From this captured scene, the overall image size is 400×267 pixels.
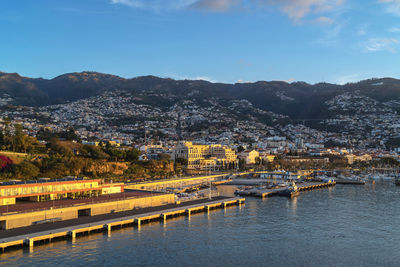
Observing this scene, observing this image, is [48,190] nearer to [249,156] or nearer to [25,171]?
[25,171]


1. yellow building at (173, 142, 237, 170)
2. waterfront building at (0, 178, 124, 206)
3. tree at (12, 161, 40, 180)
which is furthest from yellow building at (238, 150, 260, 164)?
waterfront building at (0, 178, 124, 206)

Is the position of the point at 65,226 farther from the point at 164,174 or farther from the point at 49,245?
the point at 164,174

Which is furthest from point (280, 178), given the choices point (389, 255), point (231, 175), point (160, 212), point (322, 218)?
point (389, 255)

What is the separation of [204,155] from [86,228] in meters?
78.4

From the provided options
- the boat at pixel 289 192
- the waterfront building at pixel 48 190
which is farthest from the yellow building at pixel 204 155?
the waterfront building at pixel 48 190

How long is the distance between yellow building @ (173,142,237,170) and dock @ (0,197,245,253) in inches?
2216

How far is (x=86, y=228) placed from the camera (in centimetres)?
3494

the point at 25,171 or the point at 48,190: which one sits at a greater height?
the point at 25,171

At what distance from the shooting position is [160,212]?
142 feet

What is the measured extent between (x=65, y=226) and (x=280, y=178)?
68.6 m

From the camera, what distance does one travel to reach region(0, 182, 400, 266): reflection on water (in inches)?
1156

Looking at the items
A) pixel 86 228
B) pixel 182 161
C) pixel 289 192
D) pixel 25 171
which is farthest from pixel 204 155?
pixel 86 228

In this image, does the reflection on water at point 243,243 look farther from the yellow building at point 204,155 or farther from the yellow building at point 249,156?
the yellow building at point 249,156

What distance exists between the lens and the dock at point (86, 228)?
30.6m
